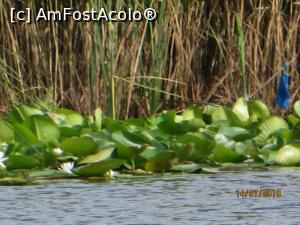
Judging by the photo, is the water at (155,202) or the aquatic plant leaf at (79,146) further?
the aquatic plant leaf at (79,146)

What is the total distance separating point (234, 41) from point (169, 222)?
12.2 feet

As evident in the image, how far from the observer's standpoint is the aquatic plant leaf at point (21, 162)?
17.2 feet

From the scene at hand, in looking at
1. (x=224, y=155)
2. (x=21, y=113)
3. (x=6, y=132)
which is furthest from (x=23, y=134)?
(x=224, y=155)

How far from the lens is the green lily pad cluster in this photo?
17.2 feet

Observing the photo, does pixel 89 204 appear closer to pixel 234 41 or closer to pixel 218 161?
pixel 218 161

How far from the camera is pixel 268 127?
607 cm

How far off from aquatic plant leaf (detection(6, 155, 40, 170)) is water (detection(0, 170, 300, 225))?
33 centimetres

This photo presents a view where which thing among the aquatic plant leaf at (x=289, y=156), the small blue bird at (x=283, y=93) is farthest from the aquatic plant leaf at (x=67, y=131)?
the small blue bird at (x=283, y=93)

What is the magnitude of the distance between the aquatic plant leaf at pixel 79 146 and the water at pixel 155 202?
0.31 meters

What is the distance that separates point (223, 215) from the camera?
4.19 metres

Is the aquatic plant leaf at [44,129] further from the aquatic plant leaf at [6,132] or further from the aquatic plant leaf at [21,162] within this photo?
the aquatic plant leaf at [21,162]

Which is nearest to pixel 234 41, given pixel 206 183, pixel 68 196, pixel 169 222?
pixel 206 183

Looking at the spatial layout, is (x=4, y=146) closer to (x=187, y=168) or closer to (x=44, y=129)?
(x=44, y=129)
